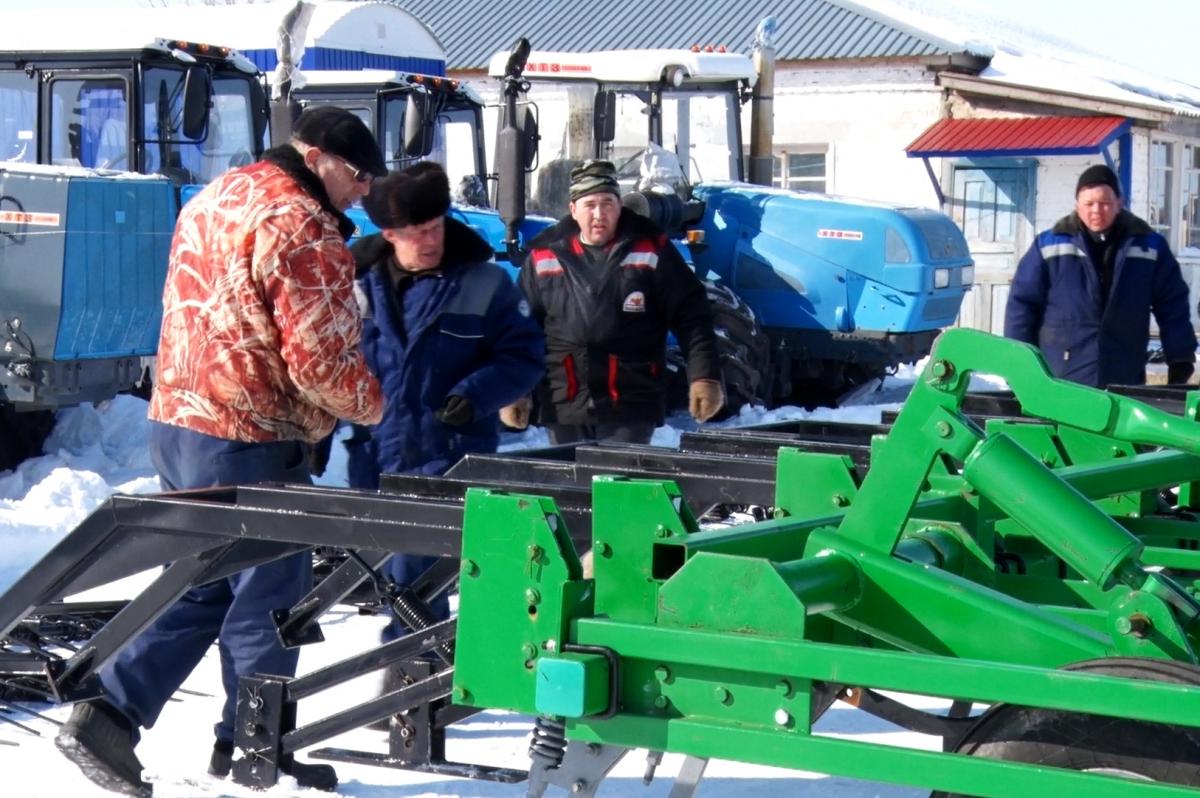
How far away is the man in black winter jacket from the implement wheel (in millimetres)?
3041

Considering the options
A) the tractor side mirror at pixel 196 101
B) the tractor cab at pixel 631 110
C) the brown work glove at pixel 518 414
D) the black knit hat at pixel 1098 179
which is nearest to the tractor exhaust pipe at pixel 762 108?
the tractor cab at pixel 631 110

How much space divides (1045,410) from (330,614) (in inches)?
138

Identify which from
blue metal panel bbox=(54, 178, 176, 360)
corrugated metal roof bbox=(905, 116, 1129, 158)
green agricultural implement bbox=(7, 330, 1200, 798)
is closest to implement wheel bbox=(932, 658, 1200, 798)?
green agricultural implement bbox=(7, 330, 1200, 798)

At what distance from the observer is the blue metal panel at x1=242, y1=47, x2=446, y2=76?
12.5 meters

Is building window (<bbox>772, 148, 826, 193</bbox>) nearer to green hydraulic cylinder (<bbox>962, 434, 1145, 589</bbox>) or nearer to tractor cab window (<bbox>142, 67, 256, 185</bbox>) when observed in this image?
tractor cab window (<bbox>142, 67, 256, 185</bbox>)

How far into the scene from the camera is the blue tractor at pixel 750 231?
1085 centimetres

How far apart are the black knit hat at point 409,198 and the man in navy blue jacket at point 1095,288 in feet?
8.51

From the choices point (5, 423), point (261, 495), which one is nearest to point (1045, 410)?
point (261, 495)

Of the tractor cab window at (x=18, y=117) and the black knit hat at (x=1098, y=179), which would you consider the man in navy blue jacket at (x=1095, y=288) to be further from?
the tractor cab window at (x=18, y=117)

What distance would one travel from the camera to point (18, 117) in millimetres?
9312

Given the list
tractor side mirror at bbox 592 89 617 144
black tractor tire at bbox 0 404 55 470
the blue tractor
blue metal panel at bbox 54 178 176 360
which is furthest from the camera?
the blue tractor

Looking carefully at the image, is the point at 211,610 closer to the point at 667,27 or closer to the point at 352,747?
the point at 352,747

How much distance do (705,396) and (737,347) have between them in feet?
17.1

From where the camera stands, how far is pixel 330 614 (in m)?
5.62
